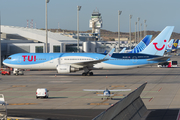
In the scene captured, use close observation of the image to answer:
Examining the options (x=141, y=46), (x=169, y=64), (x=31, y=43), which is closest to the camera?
(x=141, y=46)

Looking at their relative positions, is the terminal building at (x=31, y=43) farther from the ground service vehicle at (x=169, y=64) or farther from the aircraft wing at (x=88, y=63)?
the aircraft wing at (x=88, y=63)

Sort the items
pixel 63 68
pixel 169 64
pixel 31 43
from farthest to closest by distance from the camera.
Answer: pixel 31 43
pixel 169 64
pixel 63 68

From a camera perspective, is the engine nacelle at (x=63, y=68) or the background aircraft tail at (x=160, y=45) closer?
the engine nacelle at (x=63, y=68)

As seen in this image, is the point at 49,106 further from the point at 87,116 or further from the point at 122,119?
the point at 122,119

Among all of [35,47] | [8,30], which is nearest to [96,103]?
[35,47]

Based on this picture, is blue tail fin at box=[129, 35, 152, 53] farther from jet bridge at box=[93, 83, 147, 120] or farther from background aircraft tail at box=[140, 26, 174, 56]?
jet bridge at box=[93, 83, 147, 120]

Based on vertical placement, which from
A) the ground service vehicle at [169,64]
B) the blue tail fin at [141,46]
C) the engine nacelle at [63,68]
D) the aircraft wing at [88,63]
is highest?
the blue tail fin at [141,46]

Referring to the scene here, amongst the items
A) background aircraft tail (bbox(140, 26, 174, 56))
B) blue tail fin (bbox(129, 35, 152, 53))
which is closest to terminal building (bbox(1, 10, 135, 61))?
blue tail fin (bbox(129, 35, 152, 53))

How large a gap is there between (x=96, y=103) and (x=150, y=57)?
26517 mm

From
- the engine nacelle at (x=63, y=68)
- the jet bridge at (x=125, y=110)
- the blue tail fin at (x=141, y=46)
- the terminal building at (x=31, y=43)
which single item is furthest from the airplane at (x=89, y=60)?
the terminal building at (x=31, y=43)

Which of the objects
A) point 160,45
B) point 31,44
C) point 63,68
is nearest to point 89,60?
point 63,68

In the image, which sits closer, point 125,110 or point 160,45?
point 125,110

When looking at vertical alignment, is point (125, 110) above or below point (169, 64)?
above

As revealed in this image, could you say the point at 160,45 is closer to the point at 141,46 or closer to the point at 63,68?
the point at 63,68
